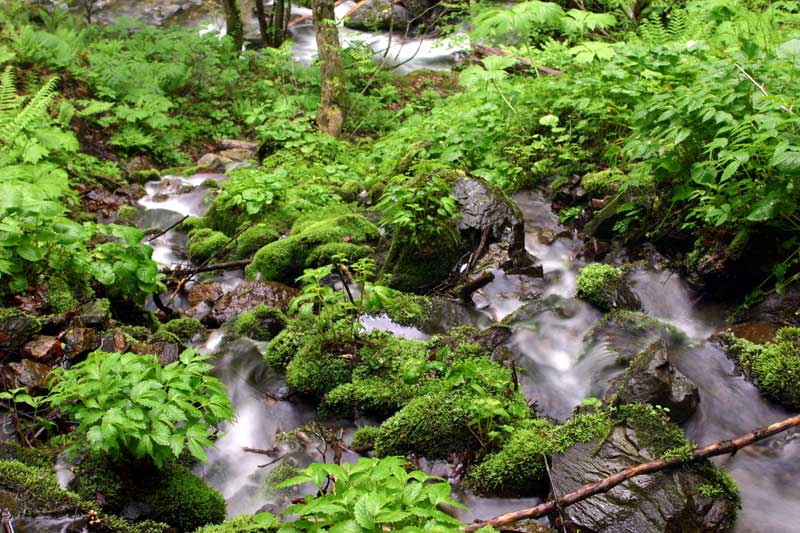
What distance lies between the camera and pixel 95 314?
437 cm

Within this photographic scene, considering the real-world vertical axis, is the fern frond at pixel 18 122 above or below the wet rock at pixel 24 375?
above

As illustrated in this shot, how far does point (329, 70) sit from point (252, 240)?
524cm

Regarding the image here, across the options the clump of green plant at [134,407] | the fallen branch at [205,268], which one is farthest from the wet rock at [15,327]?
the fallen branch at [205,268]

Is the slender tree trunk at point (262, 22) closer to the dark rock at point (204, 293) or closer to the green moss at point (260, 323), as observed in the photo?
the dark rock at point (204, 293)

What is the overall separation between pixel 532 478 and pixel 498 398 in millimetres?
550

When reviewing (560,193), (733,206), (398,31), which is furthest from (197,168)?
(398,31)

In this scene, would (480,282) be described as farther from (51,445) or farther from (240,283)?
(51,445)

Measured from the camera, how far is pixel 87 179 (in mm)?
Answer: 8727

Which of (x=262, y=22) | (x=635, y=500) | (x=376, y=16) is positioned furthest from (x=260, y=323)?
(x=376, y=16)

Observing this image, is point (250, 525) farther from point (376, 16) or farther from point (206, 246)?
point (376, 16)

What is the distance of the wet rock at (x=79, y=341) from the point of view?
402 cm

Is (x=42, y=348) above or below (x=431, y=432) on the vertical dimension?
above

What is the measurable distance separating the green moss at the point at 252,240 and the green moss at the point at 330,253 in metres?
1.08

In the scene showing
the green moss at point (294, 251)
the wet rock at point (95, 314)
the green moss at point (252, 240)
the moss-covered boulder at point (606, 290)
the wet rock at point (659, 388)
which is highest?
the wet rock at point (95, 314)
